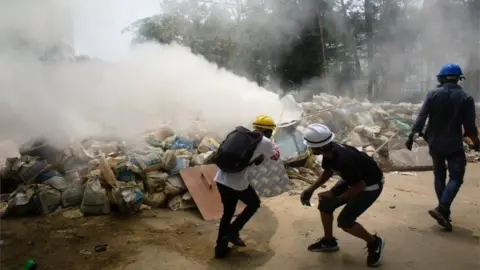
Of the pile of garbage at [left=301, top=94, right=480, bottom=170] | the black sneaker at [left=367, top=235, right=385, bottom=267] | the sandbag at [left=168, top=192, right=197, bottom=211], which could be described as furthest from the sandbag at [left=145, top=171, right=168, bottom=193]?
the pile of garbage at [left=301, top=94, right=480, bottom=170]

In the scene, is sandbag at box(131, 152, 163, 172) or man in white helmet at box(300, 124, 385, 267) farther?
sandbag at box(131, 152, 163, 172)

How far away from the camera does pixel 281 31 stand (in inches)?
543

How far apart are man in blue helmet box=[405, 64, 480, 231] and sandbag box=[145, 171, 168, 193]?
9.50ft

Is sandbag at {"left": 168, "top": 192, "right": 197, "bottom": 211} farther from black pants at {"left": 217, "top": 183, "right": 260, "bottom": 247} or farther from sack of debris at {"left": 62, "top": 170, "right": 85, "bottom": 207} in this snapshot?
black pants at {"left": 217, "top": 183, "right": 260, "bottom": 247}

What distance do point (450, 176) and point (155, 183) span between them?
3.15 metres

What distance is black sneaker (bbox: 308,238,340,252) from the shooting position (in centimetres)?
310

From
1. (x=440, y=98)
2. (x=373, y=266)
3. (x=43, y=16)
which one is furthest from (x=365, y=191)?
(x=43, y=16)

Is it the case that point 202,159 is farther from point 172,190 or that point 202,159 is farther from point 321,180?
point 321,180

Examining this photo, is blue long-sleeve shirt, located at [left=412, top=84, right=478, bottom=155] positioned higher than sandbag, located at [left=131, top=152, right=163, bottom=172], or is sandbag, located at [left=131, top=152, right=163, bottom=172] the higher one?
blue long-sleeve shirt, located at [left=412, top=84, right=478, bottom=155]

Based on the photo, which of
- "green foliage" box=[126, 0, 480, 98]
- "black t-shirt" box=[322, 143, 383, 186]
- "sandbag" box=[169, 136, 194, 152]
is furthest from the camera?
"green foliage" box=[126, 0, 480, 98]

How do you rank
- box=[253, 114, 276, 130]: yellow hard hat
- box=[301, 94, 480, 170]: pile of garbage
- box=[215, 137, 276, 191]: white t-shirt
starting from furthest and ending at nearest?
1. box=[301, 94, 480, 170]: pile of garbage
2. box=[253, 114, 276, 130]: yellow hard hat
3. box=[215, 137, 276, 191]: white t-shirt

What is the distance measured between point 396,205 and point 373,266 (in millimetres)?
1774

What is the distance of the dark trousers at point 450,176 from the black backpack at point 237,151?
1.83 m

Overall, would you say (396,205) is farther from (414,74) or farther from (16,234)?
(414,74)
